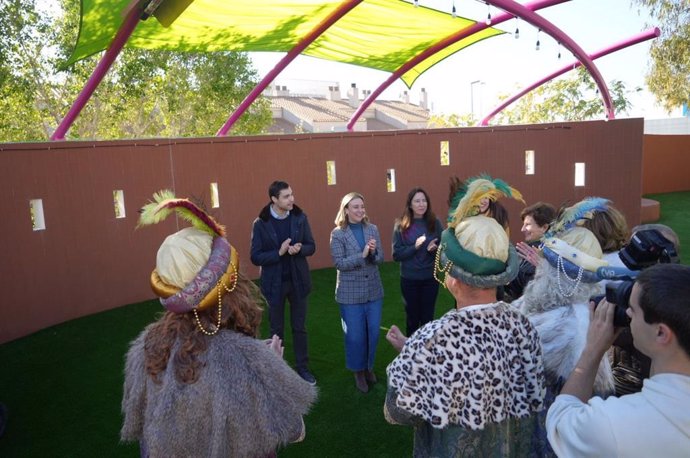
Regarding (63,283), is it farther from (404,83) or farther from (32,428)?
(404,83)

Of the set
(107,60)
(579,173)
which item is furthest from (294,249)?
(579,173)

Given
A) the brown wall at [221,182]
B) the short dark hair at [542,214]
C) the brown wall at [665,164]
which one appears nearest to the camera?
the short dark hair at [542,214]

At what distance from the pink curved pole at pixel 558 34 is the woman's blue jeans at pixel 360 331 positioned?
4.64 m

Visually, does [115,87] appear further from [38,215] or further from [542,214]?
[542,214]

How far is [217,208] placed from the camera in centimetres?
832

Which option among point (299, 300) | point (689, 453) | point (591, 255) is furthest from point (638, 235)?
point (299, 300)

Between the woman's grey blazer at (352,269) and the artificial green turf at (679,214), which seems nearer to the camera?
the woman's grey blazer at (352,269)

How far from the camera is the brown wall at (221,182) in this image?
6367 millimetres

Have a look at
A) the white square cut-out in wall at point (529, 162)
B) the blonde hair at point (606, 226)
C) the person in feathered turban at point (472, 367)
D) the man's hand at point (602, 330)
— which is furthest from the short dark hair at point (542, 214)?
the white square cut-out in wall at point (529, 162)

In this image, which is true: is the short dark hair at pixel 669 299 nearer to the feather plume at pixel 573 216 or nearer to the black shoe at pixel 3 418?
the feather plume at pixel 573 216

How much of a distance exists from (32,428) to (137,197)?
398cm

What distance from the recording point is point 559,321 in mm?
2135

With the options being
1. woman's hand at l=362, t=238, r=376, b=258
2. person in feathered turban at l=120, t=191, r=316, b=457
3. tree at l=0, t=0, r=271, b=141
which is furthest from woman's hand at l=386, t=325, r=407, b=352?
tree at l=0, t=0, r=271, b=141

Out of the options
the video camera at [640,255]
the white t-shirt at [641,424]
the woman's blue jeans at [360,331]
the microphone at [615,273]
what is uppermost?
the video camera at [640,255]
